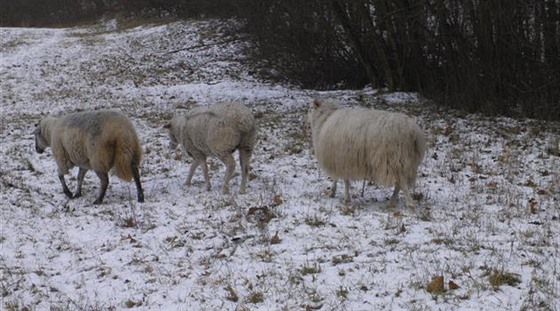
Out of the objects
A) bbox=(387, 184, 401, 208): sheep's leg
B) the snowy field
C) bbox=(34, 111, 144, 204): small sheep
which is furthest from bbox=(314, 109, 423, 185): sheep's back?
bbox=(34, 111, 144, 204): small sheep

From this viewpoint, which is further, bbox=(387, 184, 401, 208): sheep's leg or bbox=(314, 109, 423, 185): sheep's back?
bbox=(387, 184, 401, 208): sheep's leg

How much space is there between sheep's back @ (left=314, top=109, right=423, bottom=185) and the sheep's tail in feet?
9.39

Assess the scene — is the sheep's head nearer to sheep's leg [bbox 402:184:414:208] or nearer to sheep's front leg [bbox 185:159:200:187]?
sheep's front leg [bbox 185:159:200:187]

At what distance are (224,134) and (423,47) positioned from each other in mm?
10734

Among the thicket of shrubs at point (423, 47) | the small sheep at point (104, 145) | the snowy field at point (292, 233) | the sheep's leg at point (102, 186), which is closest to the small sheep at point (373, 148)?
the snowy field at point (292, 233)

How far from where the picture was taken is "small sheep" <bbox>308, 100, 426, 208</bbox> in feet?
24.0

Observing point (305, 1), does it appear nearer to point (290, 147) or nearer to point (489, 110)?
point (489, 110)

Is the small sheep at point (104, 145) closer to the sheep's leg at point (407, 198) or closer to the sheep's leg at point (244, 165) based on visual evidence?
the sheep's leg at point (244, 165)

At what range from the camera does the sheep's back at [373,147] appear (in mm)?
7312

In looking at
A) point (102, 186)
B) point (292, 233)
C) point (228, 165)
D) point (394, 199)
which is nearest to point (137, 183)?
point (102, 186)

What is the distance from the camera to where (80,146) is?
8969 millimetres

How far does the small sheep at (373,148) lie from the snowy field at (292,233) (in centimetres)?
43

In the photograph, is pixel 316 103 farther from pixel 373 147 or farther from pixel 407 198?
pixel 407 198

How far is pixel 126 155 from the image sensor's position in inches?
343
